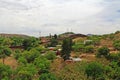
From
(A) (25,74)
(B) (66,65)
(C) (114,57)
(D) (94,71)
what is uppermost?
(C) (114,57)

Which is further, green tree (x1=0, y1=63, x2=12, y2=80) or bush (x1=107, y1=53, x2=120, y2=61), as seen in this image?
bush (x1=107, y1=53, x2=120, y2=61)

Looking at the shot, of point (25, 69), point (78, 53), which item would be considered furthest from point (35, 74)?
point (78, 53)

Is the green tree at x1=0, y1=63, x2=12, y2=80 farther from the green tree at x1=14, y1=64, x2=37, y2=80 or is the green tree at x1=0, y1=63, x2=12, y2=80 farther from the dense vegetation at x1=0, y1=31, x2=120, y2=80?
the green tree at x1=14, y1=64, x2=37, y2=80

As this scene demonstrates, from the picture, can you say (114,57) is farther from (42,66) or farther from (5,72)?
(5,72)

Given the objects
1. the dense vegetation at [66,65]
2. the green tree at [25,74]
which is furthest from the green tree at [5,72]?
the green tree at [25,74]

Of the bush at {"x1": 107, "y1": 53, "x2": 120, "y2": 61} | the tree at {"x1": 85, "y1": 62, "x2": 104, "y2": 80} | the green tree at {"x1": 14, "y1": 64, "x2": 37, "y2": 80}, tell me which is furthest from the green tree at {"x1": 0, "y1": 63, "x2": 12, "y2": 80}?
the bush at {"x1": 107, "y1": 53, "x2": 120, "y2": 61}

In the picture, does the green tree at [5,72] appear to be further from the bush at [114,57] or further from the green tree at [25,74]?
the bush at [114,57]

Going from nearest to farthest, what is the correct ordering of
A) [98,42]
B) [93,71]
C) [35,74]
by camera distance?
1. [93,71]
2. [35,74]
3. [98,42]

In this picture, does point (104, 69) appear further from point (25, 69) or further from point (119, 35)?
point (119, 35)

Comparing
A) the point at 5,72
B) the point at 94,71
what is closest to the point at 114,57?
the point at 94,71

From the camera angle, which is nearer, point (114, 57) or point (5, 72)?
point (5, 72)

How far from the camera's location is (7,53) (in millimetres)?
62625

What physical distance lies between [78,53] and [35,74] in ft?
67.3

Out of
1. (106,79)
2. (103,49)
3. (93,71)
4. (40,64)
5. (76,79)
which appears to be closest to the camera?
(76,79)
